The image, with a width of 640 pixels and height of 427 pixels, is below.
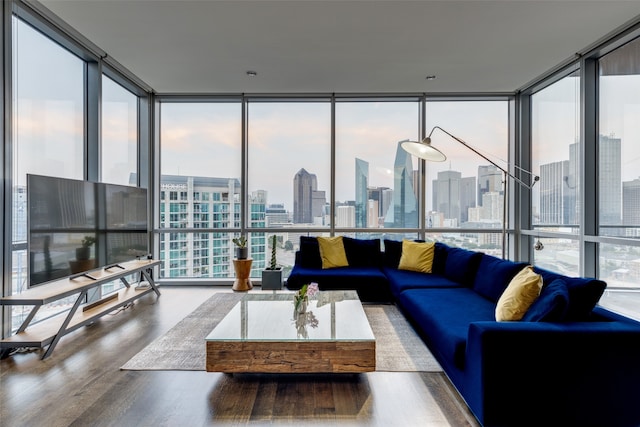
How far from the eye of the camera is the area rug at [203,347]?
2650 mm

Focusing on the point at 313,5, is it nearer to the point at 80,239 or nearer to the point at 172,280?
the point at 80,239

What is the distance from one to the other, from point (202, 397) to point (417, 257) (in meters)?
3.13

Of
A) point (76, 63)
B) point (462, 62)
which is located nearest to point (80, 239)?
point (76, 63)

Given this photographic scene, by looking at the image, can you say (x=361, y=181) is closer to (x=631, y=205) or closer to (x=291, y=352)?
(x=631, y=205)

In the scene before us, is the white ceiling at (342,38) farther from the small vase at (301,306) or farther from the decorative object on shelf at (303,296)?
the small vase at (301,306)

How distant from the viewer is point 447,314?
274cm

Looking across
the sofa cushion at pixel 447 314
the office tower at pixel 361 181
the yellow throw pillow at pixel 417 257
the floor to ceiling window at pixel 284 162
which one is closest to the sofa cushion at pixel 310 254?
the floor to ceiling window at pixel 284 162

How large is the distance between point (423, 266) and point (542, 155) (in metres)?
2.39

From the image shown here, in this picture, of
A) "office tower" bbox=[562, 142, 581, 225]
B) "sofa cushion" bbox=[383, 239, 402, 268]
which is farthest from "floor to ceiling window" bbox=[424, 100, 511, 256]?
"office tower" bbox=[562, 142, 581, 225]

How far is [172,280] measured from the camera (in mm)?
5445

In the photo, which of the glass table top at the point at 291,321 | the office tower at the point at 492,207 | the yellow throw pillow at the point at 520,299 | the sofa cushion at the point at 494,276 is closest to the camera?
the yellow throw pillow at the point at 520,299

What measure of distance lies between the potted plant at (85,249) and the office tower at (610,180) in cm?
537

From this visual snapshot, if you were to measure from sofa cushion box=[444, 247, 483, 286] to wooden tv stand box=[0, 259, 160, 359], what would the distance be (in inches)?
Answer: 145

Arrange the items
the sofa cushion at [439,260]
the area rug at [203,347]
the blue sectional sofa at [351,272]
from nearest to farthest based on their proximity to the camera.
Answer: the area rug at [203,347]
the blue sectional sofa at [351,272]
the sofa cushion at [439,260]
